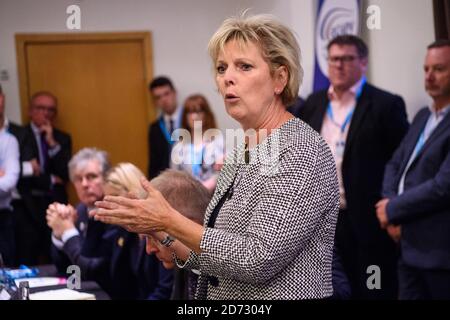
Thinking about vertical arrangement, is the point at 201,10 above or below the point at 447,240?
above

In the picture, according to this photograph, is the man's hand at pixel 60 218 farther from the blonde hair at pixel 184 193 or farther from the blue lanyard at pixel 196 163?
the blonde hair at pixel 184 193

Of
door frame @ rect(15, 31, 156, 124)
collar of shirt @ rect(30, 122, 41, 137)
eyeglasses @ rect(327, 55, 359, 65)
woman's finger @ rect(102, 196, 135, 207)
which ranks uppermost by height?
door frame @ rect(15, 31, 156, 124)

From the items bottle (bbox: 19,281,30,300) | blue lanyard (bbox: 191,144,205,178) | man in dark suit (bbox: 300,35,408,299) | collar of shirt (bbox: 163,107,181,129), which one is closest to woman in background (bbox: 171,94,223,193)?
blue lanyard (bbox: 191,144,205,178)

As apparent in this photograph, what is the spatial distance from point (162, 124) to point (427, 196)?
2.14 meters

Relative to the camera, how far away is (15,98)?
420cm

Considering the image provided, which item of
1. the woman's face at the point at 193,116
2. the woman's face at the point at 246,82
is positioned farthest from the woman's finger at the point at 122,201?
the woman's face at the point at 193,116

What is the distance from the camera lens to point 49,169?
4.00 metres

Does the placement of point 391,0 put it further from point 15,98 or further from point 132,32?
point 15,98

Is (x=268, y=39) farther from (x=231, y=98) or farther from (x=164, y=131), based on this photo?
(x=164, y=131)

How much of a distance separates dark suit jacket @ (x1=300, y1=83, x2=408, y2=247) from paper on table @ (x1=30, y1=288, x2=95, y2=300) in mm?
1342

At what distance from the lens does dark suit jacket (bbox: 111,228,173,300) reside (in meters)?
2.46

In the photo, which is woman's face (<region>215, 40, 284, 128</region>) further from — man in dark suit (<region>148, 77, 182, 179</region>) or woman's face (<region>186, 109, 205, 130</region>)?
man in dark suit (<region>148, 77, 182, 179</region>)
